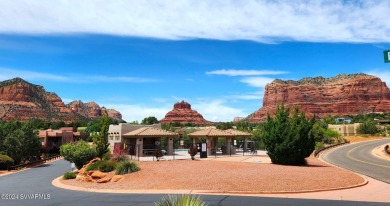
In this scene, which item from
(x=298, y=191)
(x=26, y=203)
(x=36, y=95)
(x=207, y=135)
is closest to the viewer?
(x=26, y=203)

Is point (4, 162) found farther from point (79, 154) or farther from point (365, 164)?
point (365, 164)

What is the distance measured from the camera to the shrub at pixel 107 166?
27.8 meters

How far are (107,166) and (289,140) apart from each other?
48.7 feet

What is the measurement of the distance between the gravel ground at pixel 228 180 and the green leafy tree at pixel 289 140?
5.11 m

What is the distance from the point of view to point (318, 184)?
20.1 meters

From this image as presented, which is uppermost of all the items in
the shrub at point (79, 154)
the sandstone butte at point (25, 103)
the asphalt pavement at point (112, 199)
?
the sandstone butte at point (25, 103)

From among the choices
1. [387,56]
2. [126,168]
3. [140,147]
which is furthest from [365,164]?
[387,56]

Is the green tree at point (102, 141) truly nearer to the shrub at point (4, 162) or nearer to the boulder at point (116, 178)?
the boulder at point (116, 178)

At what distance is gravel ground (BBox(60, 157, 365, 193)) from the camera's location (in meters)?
19.8

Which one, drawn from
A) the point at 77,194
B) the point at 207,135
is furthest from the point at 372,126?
the point at 77,194

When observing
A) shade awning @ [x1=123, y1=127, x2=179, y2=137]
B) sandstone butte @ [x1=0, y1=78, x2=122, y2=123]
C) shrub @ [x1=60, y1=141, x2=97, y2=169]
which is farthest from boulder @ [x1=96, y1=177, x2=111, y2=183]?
sandstone butte @ [x1=0, y1=78, x2=122, y2=123]

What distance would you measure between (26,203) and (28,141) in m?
32.7

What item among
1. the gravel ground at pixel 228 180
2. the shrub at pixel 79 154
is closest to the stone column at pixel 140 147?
the shrub at pixel 79 154

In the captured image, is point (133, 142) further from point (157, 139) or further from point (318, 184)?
point (318, 184)
